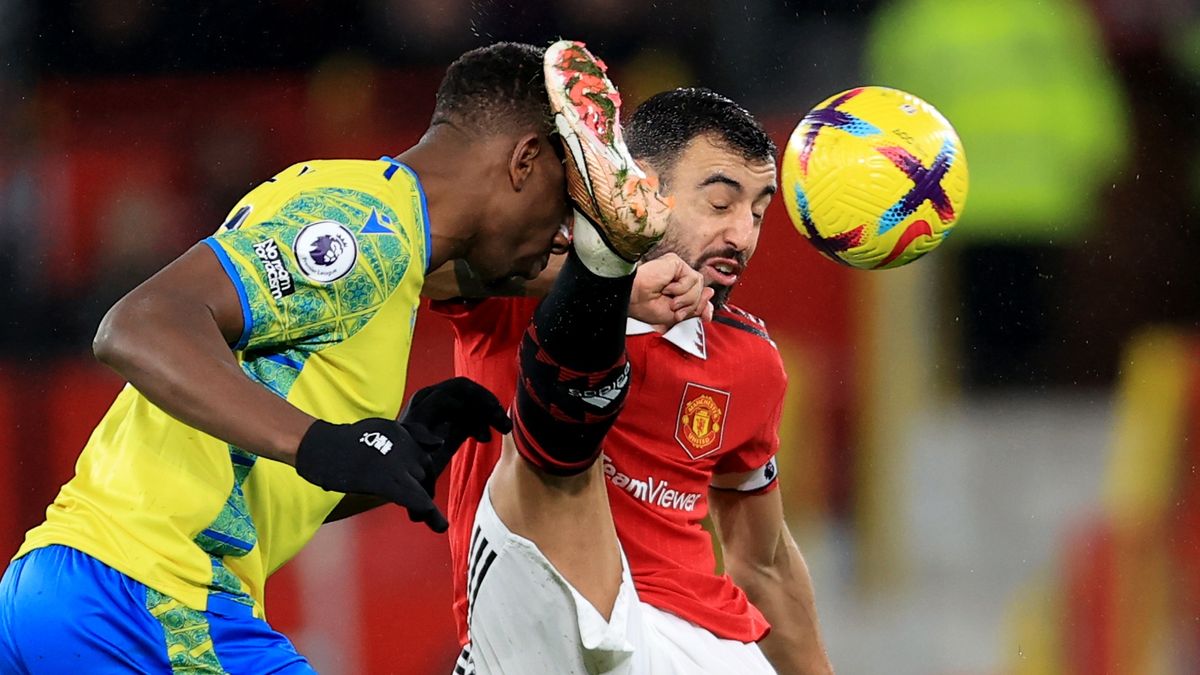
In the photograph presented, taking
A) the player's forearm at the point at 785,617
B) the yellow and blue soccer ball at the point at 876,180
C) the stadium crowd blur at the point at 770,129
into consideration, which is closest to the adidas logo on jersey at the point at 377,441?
the yellow and blue soccer ball at the point at 876,180

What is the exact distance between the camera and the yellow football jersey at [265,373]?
2102 mm

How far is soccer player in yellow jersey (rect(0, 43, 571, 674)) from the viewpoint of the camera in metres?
1.92

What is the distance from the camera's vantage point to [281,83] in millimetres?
5426

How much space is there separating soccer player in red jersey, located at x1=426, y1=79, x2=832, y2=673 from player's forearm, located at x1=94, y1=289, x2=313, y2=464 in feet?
2.71

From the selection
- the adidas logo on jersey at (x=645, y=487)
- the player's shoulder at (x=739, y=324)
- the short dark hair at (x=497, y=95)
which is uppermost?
the short dark hair at (x=497, y=95)

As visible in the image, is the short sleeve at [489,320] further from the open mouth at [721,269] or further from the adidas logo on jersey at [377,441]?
the adidas logo on jersey at [377,441]

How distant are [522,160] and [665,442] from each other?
0.77 metres

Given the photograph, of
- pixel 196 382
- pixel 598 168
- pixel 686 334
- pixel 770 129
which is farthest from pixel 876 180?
pixel 770 129

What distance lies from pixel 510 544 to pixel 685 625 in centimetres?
38

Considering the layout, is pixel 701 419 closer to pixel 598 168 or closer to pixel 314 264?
pixel 598 168

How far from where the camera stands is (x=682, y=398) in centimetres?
292

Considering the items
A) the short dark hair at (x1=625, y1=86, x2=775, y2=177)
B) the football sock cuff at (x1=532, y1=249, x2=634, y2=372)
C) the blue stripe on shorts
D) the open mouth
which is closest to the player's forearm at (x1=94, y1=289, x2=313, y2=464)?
the blue stripe on shorts

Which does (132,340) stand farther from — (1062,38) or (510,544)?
(1062,38)

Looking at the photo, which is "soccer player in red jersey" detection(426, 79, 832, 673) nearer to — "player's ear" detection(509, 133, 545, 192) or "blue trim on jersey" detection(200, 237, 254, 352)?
"player's ear" detection(509, 133, 545, 192)
